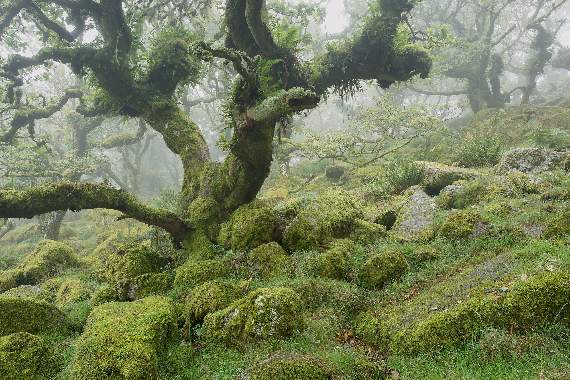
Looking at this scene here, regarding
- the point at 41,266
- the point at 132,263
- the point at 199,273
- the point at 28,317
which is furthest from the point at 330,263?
the point at 41,266

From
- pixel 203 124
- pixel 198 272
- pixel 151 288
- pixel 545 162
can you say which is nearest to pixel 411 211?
pixel 545 162

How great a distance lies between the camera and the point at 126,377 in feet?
18.5

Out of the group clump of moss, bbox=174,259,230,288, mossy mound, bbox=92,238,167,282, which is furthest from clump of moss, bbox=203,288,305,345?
mossy mound, bbox=92,238,167,282

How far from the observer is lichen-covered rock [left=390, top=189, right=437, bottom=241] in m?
10.1

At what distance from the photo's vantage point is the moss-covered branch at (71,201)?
9.99m

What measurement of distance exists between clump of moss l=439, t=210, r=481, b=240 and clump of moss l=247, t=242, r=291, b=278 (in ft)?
11.3

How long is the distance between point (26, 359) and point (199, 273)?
138 inches

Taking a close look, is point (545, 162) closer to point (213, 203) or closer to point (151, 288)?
point (213, 203)

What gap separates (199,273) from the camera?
9164 mm

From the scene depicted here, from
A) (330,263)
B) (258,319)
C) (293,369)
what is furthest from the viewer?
(330,263)

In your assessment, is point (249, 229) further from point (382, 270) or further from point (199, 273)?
point (382, 270)

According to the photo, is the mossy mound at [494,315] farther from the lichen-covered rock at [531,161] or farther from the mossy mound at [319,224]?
the lichen-covered rock at [531,161]

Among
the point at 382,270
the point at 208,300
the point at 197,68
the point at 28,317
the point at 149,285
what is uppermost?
the point at 197,68

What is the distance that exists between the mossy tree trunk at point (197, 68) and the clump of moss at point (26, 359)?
14.6 feet
